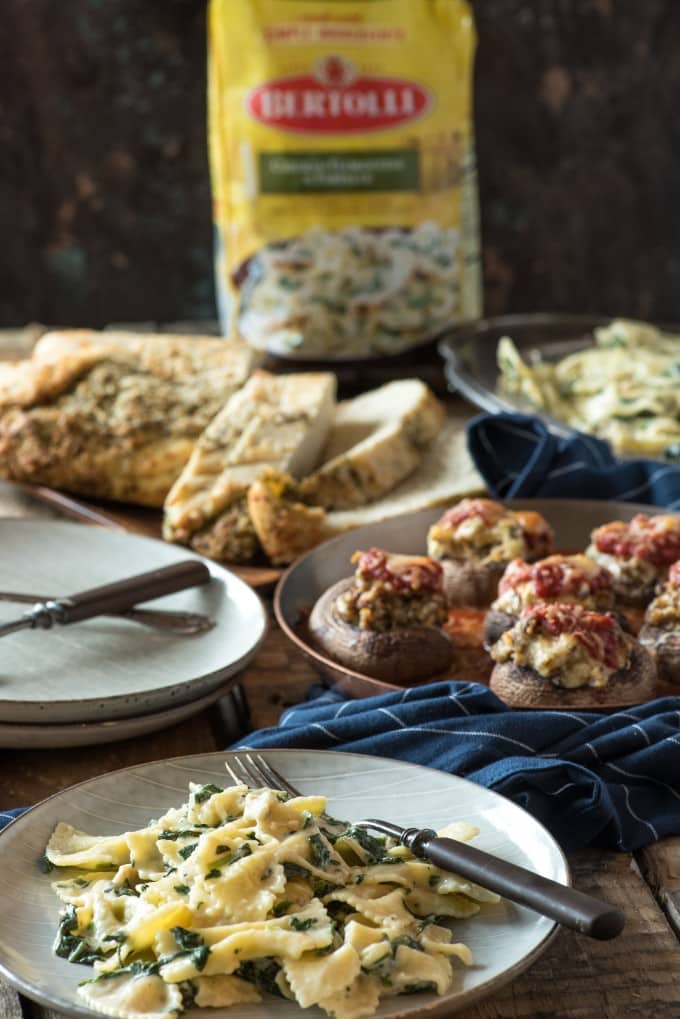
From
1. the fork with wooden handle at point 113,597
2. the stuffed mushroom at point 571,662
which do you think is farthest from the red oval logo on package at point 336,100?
the stuffed mushroom at point 571,662

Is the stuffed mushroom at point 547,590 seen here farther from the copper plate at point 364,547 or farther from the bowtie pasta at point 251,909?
the bowtie pasta at point 251,909

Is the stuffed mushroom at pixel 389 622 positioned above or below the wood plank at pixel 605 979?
above

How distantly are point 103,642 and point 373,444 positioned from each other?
93 cm

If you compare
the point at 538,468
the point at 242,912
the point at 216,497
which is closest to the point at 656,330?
the point at 538,468

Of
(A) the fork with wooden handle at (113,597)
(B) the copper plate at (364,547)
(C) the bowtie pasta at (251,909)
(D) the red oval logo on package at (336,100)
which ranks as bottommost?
(B) the copper plate at (364,547)

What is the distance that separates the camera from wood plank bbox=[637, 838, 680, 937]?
1.51 metres

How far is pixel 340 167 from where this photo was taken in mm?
3457

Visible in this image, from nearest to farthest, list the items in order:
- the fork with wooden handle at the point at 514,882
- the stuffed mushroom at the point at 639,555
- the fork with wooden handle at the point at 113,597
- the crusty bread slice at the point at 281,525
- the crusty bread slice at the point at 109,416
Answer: the fork with wooden handle at the point at 514,882 < the fork with wooden handle at the point at 113,597 < the stuffed mushroom at the point at 639,555 < the crusty bread slice at the point at 281,525 < the crusty bread slice at the point at 109,416

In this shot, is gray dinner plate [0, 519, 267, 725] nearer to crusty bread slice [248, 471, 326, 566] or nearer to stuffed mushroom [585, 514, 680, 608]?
crusty bread slice [248, 471, 326, 566]

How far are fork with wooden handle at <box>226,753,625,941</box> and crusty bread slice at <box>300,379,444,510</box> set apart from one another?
1289mm

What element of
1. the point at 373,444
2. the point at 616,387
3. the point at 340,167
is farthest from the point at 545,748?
the point at 340,167

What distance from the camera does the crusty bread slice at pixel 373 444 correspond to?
272cm

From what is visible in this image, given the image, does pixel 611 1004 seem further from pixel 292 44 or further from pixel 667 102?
pixel 667 102

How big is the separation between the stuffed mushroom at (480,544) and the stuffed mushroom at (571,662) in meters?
0.32
